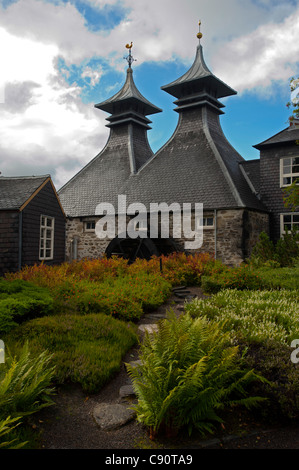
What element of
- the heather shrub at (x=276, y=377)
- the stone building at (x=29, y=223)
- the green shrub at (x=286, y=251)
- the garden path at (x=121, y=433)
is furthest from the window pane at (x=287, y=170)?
the garden path at (x=121, y=433)

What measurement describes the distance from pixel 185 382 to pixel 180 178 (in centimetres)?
1602

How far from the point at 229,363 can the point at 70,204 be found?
1896cm

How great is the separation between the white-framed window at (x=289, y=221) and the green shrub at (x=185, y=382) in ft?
48.3

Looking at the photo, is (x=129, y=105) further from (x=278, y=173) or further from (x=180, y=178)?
(x=278, y=173)

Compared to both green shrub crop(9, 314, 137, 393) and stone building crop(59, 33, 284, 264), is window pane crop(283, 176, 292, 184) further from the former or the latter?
green shrub crop(9, 314, 137, 393)

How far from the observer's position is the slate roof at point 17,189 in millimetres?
12906

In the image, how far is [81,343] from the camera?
18.4 feet

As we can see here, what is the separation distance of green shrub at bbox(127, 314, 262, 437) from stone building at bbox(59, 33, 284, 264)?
1253 cm

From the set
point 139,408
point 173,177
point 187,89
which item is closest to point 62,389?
point 139,408

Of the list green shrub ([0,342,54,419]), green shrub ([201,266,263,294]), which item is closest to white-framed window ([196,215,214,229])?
green shrub ([201,266,263,294])

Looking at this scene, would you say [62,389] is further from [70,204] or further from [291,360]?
[70,204]

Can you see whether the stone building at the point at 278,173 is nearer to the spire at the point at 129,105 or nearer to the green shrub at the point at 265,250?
the green shrub at the point at 265,250

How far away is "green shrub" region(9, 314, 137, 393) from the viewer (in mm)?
4812
